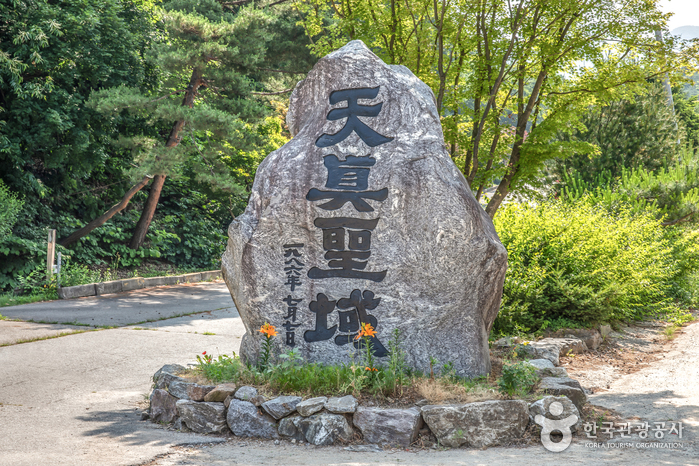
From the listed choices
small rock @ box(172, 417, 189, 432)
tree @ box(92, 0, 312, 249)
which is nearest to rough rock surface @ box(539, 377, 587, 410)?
small rock @ box(172, 417, 189, 432)

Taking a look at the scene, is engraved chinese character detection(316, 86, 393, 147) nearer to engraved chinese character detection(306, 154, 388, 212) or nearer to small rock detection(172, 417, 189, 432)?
engraved chinese character detection(306, 154, 388, 212)

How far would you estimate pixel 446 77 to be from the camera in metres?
8.38

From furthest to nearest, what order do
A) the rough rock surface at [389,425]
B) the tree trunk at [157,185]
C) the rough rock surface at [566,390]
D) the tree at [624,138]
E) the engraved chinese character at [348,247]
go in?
the tree at [624,138]
the tree trunk at [157,185]
the engraved chinese character at [348,247]
the rough rock surface at [566,390]
the rough rock surface at [389,425]

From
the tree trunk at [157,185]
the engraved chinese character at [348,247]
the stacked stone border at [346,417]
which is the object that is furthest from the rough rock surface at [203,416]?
the tree trunk at [157,185]

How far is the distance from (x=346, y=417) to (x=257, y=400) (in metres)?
0.68

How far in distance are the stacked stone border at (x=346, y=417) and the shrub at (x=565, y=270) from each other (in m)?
3.02

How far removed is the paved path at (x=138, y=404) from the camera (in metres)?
3.73

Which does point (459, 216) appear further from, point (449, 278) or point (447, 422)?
point (447, 422)

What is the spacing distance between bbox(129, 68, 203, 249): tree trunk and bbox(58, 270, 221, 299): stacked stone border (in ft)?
5.38

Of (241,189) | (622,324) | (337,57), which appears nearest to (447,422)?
(337,57)

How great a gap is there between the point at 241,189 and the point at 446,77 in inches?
230

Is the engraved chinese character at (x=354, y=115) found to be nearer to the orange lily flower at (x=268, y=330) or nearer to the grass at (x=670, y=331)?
the orange lily flower at (x=268, y=330)

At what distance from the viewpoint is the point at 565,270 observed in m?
7.82

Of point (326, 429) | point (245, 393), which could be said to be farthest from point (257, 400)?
point (326, 429)
